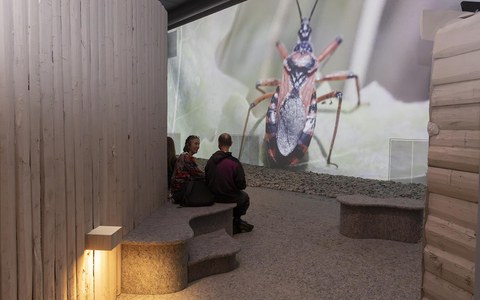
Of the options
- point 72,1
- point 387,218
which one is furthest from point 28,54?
point 387,218

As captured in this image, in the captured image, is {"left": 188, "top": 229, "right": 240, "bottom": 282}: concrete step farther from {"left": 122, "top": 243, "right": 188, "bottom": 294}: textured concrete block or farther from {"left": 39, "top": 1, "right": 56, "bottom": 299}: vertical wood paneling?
{"left": 39, "top": 1, "right": 56, "bottom": 299}: vertical wood paneling

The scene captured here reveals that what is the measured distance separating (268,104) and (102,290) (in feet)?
26.5

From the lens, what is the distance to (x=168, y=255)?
3.60 metres

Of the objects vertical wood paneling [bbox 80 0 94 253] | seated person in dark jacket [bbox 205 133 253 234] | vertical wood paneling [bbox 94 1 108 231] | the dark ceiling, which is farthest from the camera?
the dark ceiling

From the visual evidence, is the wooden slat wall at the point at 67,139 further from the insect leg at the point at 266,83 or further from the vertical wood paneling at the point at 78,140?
the insect leg at the point at 266,83

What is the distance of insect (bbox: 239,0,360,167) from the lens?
935 cm

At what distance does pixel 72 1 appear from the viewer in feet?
8.37

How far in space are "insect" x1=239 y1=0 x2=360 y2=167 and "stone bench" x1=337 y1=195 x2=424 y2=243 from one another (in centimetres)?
387

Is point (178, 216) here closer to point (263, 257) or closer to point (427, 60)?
point (263, 257)

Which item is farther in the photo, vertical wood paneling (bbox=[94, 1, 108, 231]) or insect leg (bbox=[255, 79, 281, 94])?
insect leg (bbox=[255, 79, 281, 94])

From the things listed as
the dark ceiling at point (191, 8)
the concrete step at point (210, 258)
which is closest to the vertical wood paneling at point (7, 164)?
the concrete step at point (210, 258)

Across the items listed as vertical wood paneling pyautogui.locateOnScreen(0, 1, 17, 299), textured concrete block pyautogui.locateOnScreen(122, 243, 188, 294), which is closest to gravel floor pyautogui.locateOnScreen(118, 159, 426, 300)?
textured concrete block pyautogui.locateOnScreen(122, 243, 188, 294)

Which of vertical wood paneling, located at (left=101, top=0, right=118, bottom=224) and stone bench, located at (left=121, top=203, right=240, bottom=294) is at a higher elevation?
vertical wood paneling, located at (left=101, top=0, right=118, bottom=224)

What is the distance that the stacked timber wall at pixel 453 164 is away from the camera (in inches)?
88.6
